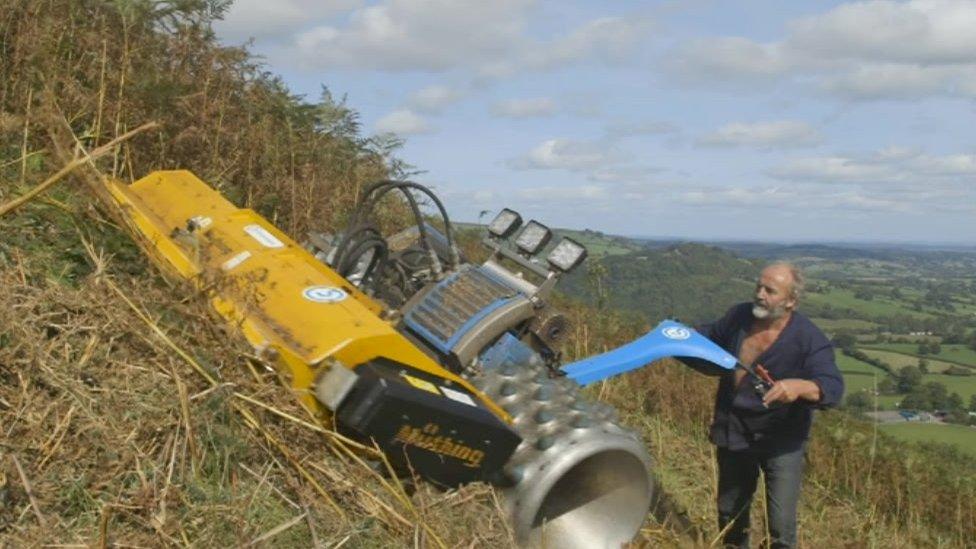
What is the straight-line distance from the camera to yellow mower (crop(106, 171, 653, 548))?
3.97 metres

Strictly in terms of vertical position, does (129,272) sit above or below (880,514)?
above

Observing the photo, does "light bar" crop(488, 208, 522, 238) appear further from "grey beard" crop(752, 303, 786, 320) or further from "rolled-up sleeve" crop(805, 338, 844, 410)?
"rolled-up sleeve" crop(805, 338, 844, 410)

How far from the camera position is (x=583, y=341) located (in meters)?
9.85

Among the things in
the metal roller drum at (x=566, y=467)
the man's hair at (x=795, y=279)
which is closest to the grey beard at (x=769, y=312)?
the man's hair at (x=795, y=279)

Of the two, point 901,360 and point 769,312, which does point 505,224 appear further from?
point 901,360

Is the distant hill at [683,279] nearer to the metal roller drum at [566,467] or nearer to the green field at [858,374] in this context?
the green field at [858,374]

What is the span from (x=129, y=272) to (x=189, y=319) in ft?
2.68

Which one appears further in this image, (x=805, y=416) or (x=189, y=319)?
(x=805, y=416)

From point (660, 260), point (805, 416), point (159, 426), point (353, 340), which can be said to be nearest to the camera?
point (159, 426)

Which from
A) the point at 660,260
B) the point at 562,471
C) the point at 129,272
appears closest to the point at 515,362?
the point at 562,471

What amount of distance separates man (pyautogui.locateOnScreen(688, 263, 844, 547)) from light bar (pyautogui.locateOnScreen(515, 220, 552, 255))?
1118 millimetres

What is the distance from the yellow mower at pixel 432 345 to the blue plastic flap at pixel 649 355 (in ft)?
1.05

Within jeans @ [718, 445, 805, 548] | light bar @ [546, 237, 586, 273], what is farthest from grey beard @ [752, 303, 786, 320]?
light bar @ [546, 237, 586, 273]

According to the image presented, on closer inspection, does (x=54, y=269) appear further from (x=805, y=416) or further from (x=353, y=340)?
(x=805, y=416)
